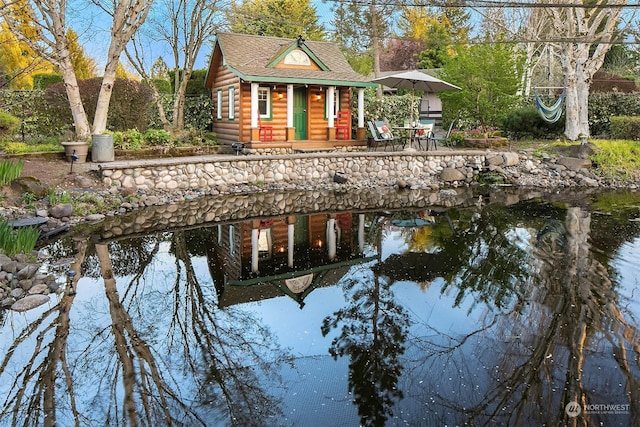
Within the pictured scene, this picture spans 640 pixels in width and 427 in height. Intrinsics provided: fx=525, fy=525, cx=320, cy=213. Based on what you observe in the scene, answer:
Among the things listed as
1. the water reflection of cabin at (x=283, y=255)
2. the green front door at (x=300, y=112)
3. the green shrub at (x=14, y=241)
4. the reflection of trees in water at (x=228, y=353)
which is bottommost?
the reflection of trees in water at (x=228, y=353)

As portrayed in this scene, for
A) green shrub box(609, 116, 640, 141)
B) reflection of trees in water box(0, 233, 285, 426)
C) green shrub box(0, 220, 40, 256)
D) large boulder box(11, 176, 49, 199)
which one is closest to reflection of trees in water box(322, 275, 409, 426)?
reflection of trees in water box(0, 233, 285, 426)

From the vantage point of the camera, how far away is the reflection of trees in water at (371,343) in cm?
388

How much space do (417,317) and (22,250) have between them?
5007 mm

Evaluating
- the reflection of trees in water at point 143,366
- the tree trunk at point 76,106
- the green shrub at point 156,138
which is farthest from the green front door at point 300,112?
the reflection of trees in water at point 143,366

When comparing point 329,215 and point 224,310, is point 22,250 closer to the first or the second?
point 224,310

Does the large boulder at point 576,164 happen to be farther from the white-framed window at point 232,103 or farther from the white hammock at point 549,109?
the white-framed window at point 232,103

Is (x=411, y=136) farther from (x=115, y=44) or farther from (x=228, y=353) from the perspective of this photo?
(x=228, y=353)

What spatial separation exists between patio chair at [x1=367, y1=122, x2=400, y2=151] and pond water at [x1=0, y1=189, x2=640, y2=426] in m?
6.74

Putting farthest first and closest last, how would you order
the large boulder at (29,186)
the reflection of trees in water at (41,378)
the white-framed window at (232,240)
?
the large boulder at (29,186)
the white-framed window at (232,240)
the reflection of trees in water at (41,378)

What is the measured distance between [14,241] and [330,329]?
14.1ft

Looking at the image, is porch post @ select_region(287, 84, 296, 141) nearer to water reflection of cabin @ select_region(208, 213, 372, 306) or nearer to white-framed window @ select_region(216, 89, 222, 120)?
white-framed window @ select_region(216, 89, 222, 120)

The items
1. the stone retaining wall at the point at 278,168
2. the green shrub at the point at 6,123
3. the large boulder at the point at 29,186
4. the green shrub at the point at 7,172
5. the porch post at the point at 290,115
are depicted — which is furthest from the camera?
the porch post at the point at 290,115

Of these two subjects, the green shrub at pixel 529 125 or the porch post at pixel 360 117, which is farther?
the green shrub at pixel 529 125

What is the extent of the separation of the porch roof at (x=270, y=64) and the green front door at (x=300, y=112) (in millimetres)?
741
